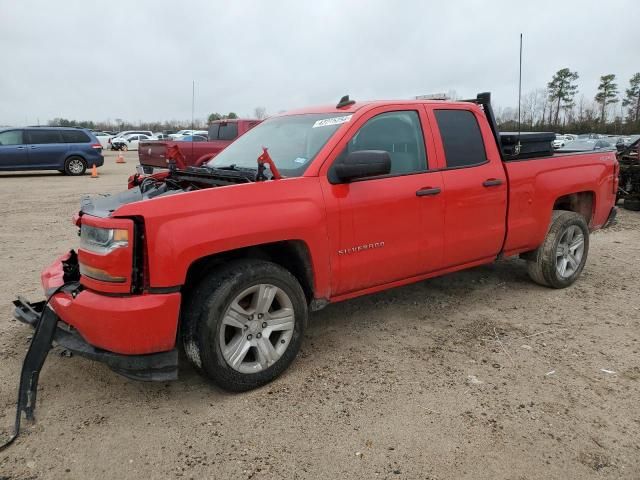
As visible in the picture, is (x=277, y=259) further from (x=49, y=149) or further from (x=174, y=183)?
(x=49, y=149)

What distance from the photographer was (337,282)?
11.9 feet

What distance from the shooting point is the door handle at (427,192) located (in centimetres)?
393

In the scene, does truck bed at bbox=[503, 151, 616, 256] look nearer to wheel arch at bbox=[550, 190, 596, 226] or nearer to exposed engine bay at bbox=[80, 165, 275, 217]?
wheel arch at bbox=[550, 190, 596, 226]

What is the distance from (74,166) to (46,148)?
104 cm

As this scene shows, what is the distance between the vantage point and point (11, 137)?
1673 cm

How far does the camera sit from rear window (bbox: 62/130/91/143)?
17.8m

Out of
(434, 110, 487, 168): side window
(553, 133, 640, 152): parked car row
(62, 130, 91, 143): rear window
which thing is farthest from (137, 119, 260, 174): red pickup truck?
(434, 110, 487, 168): side window

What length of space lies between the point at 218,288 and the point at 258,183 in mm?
699

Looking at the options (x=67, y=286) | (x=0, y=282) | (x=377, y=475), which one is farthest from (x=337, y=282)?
(x=0, y=282)

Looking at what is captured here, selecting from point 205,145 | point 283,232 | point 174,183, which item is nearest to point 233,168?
point 174,183

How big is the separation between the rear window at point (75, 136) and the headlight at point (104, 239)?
16.8 metres

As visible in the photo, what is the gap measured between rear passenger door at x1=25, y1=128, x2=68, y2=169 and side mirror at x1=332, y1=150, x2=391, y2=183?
659 inches

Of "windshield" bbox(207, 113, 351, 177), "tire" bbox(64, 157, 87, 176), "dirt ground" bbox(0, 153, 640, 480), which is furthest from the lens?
"tire" bbox(64, 157, 87, 176)

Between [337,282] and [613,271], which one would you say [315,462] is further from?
[613,271]
